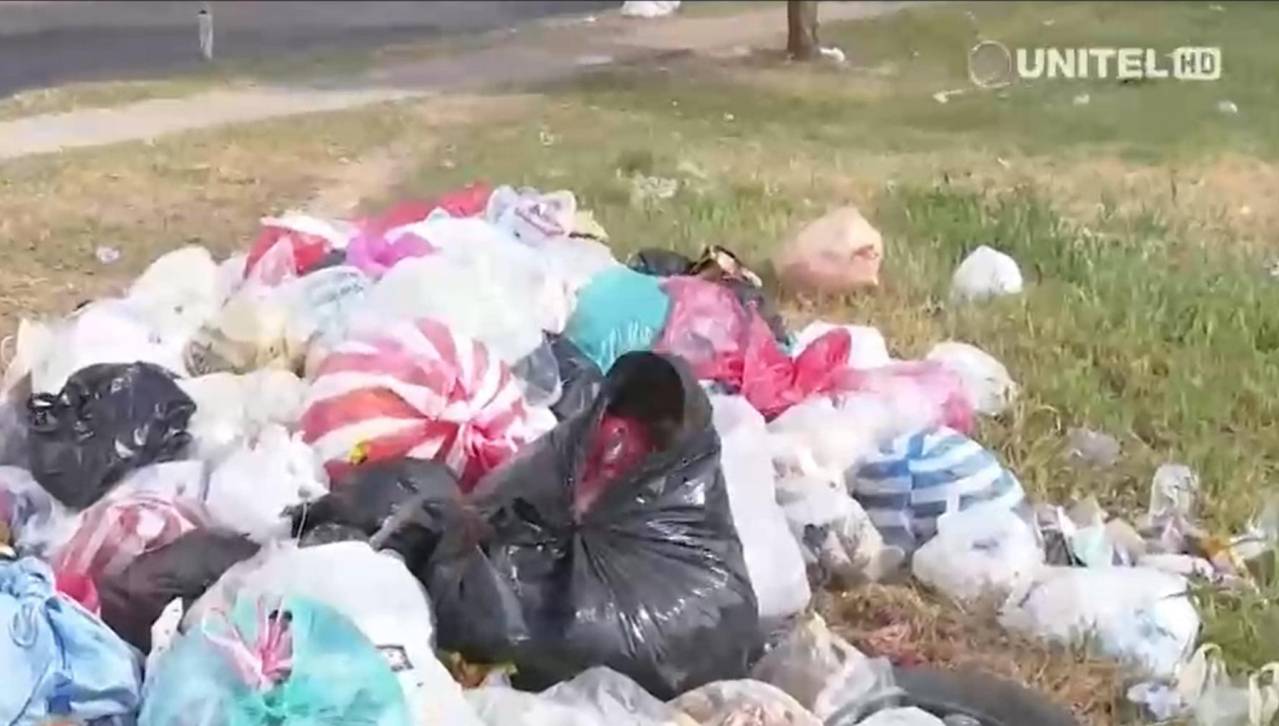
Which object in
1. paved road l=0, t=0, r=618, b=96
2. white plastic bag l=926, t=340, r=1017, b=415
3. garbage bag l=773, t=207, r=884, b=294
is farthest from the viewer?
paved road l=0, t=0, r=618, b=96

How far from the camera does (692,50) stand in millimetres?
11828

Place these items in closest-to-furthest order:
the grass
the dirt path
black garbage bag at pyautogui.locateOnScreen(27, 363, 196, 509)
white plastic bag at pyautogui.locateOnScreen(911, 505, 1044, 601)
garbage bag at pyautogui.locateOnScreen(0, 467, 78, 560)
Answer: garbage bag at pyautogui.locateOnScreen(0, 467, 78, 560)
black garbage bag at pyautogui.locateOnScreen(27, 363, 196, 509)
white plastic bag at pyautogui.locateOnScreen(911, 505, 1044, 601)
the grass
the dirt path

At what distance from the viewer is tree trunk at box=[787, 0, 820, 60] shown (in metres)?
11.5

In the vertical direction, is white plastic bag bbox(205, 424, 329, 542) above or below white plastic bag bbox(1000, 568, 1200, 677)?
above

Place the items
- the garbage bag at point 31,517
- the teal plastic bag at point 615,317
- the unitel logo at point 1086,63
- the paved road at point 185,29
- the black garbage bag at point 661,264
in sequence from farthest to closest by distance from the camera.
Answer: the unitel logo at point 1086,63, the paved road at point 185,29, the black garbage bag at point 661,264, the teal plastic bag at point 615,317, the garbage bag at point 31,517

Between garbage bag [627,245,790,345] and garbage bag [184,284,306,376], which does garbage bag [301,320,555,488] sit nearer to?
garbage bag [184,284,306,376]

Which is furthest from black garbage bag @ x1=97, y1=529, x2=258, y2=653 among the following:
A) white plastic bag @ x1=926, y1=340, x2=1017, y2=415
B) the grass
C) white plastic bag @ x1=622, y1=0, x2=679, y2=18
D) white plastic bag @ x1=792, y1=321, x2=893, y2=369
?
white plastic bag @ x1=622, y1=0, x2=679, y2=18

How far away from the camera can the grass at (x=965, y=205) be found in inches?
160

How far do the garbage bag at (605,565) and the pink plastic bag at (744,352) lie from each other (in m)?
0.89

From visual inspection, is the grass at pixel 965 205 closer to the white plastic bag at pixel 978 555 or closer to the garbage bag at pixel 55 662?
the white plastic bag at pixel 978 555

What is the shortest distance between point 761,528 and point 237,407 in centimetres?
102

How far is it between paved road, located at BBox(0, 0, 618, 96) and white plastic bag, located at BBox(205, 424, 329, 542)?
5.91 m

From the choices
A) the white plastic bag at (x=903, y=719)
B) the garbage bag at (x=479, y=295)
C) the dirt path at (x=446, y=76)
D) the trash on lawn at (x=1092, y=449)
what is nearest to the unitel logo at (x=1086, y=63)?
the dirt path at (x=446, y=76)

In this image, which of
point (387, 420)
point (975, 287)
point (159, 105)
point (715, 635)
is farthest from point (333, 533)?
point (159, 105)
